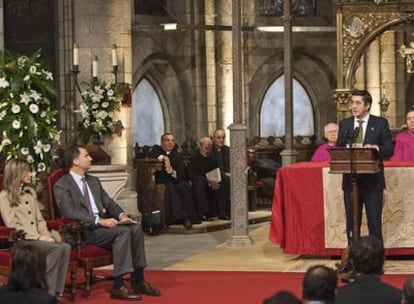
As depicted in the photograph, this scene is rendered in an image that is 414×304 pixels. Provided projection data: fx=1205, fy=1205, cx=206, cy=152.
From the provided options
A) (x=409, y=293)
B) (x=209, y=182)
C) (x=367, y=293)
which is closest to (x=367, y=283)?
(x=367, y=293)

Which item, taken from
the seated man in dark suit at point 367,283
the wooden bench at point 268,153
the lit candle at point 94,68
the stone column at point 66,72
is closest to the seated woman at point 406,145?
the lit candle at point 94,68

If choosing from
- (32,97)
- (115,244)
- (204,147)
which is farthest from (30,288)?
(204,147)

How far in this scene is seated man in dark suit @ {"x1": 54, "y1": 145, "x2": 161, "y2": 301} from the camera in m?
9.59

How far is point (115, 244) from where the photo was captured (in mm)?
9617

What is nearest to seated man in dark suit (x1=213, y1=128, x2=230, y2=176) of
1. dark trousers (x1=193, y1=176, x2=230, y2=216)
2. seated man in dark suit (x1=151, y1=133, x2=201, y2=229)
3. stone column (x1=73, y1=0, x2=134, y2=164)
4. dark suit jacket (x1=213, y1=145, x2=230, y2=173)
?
dark suit jacket (x1=213, y1=145, x2=230, y2=173)

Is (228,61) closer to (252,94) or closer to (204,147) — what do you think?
(252,94)

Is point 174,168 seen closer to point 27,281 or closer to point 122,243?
point 122,243

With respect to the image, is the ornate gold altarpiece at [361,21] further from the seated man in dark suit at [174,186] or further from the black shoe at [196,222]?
the black shoe at [196,222]

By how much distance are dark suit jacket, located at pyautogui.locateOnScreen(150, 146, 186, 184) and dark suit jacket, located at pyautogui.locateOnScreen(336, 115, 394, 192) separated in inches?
187

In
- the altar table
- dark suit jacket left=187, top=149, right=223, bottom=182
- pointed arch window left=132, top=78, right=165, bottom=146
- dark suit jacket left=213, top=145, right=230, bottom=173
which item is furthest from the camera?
pointed arch window left=132, top=78, right=165, bottom=146

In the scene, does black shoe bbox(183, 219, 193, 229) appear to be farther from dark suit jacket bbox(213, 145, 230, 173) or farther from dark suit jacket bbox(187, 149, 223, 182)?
dark suit jacket bbox(213, 145, 230, 173)

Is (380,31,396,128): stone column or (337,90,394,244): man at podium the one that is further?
(380,31,396,128): stone column

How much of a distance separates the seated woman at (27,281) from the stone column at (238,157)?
6.75 metres

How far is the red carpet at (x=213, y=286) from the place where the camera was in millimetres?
9453
